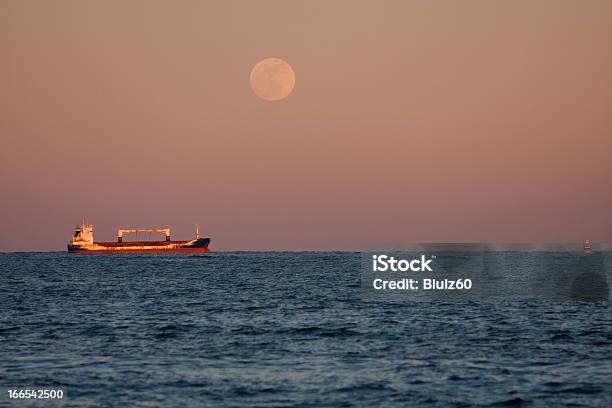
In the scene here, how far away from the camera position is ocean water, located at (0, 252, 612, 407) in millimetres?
28469

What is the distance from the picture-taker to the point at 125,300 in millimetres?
73125

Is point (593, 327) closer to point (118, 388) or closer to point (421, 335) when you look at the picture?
point (421, 335)

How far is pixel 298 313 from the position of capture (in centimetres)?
5900

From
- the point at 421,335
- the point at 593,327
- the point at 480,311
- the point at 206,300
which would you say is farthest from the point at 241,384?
the point at 206,300

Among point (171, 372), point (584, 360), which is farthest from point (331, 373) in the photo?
point (584, 360)

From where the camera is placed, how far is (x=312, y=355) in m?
37.4

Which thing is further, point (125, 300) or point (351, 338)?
point (125, 300)

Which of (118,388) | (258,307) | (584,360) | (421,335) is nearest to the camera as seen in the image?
(118,388)

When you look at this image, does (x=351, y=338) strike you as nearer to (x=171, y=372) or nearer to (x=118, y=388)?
(x=171, y=372)

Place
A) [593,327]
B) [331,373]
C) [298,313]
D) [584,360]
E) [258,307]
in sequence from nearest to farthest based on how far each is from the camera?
[331,373] → [584,360] → [593,327] → [298,313] → [258,307]

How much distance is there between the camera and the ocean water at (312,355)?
2847 cm

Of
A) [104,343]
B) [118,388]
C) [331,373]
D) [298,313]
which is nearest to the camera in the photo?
[118,388]

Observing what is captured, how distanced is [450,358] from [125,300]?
4344 cm

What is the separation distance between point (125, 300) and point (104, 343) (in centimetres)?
3230
